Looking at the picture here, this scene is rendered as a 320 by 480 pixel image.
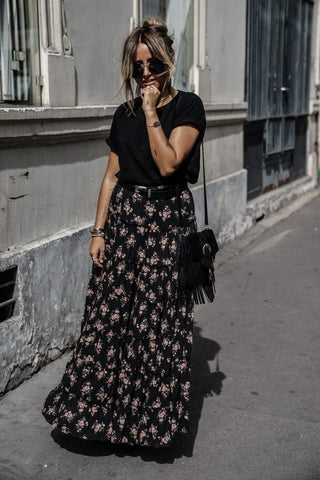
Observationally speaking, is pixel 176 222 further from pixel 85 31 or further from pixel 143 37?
pixel 85 31

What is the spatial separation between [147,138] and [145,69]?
1.00ft

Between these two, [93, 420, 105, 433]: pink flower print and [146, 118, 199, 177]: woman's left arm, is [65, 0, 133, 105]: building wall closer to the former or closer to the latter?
[146, 118, 199, 177]: woman's left arm

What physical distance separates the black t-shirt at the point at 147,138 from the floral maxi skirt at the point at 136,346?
3.3 inches

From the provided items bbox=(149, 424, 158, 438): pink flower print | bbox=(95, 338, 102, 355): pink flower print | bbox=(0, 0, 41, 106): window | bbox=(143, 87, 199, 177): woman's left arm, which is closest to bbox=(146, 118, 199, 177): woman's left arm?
bbox=(143, 87, 199, 177): woman's left arm

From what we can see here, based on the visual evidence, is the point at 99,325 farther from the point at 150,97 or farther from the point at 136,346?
the point at 150,97

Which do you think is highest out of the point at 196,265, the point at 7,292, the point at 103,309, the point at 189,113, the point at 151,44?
the point at 151,44

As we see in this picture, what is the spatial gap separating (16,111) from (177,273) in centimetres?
134

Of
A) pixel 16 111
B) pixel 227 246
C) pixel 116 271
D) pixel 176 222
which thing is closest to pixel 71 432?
pixel 116 271

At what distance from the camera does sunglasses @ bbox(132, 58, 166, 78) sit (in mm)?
2867

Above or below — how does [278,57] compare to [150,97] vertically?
above

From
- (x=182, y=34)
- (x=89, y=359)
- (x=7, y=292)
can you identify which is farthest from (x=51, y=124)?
(x=182, y=34)

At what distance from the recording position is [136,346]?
10.1ft

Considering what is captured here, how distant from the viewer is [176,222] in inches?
122

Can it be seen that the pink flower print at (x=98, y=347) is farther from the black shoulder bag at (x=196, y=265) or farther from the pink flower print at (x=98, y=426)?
the black shoulder bag at (x=196, y=265)
